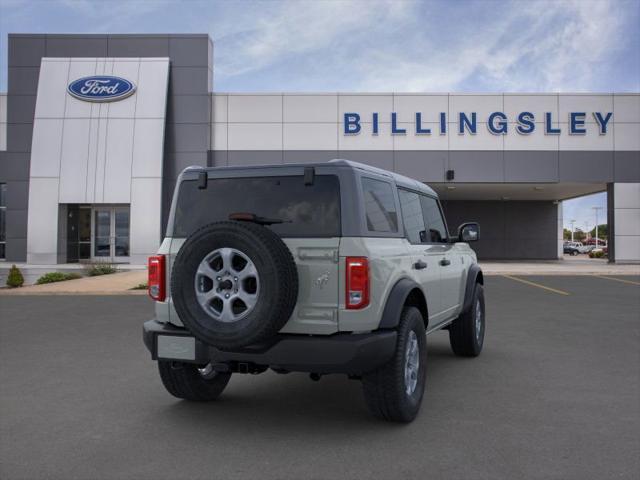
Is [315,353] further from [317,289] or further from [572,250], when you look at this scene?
[572,250]

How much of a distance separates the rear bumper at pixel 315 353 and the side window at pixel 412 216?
120 centimetres

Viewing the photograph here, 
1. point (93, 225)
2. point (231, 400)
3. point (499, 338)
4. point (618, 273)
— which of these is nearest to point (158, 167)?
point (93, 225)

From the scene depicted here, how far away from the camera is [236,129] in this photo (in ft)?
87.7

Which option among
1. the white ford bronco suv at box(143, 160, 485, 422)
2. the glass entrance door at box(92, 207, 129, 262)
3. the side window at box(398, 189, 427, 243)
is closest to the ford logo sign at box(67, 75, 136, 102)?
the glass entrance door at box(92, 207, 129, 262)

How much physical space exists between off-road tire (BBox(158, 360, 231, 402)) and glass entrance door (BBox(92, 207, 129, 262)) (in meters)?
24.2

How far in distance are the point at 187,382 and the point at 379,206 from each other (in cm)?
209

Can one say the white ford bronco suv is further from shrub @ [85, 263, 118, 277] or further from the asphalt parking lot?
shrub @ [85, 263, 118, 277]

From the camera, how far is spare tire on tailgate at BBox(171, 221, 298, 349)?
12.5 feet

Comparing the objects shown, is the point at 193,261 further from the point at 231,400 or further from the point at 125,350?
the point at 125,350

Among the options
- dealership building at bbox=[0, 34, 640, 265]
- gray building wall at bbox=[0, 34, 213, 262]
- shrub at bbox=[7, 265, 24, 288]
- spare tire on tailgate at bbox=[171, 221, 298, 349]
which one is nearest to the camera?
spare tire on tailgate at bbox=[171, 221, 298, 349]

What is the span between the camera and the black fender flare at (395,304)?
4.13 meters

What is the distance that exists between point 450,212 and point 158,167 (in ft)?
62.2

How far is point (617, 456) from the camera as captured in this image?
3.77 metres

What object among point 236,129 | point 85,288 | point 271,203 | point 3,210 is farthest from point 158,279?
point 3,210
